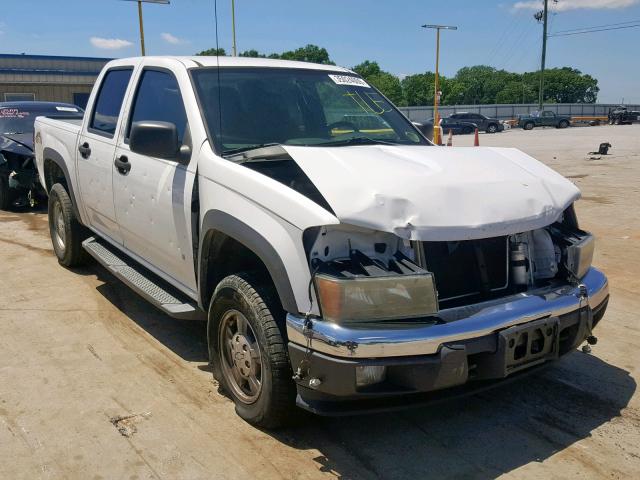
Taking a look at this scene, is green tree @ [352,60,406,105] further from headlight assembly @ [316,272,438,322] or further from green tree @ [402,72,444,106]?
headlight assembly @ [316,272,438,322]

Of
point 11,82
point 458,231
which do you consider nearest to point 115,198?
point 458,231

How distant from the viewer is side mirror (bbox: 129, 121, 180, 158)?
3.66 metres

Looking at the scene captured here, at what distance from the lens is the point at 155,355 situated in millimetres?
4348

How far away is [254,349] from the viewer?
10.7 ft

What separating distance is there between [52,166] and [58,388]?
3356 mm

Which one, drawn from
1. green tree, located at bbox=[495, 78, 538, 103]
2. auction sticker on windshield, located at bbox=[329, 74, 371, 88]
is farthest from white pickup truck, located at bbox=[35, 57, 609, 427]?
green tree, located at bbox=[495, 78, 538, 103]

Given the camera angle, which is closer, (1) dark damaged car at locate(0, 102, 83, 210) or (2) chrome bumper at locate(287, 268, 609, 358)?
(2) chrome bumper at locate(287, 268, 609, 358)

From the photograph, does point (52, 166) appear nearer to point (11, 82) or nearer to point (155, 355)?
point (155, 355)

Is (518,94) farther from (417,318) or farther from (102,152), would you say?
(417,318)

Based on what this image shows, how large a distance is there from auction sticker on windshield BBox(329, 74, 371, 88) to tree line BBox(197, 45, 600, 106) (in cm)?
9556

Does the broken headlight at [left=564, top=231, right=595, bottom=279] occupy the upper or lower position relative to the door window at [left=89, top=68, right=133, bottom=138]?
lower

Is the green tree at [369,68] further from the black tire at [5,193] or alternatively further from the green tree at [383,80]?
the black tire at [5,193]

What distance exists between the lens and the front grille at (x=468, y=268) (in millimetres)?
→ 3121

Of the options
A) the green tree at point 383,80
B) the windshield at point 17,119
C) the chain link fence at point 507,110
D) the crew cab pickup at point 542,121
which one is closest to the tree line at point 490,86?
the green tree at point 383,80
